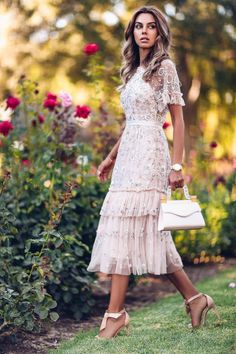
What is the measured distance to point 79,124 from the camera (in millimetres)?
5613

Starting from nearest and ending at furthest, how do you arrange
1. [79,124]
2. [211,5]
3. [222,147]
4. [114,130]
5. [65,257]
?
[65,257] < [79,124] < [114,130] < [211,5] < [222,147]

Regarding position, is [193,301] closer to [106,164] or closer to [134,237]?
[134,237]

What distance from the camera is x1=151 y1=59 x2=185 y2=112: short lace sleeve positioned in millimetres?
4125

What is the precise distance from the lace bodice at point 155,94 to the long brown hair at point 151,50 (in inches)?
1.6

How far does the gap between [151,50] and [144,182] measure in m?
0.75

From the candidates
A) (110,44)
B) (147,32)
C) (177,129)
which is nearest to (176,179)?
(177,129)

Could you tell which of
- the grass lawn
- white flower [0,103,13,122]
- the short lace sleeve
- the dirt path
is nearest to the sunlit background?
the dirt path

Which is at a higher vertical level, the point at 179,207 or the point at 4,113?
the point at 4,113

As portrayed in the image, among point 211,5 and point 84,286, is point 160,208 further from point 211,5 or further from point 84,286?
point 211,5

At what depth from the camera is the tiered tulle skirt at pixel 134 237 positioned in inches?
161

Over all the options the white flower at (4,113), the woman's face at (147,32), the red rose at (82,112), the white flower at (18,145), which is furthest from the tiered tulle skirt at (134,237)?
the white flower at (4,113)

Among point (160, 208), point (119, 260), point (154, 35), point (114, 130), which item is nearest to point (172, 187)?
point (160, 208)

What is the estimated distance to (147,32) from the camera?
4227mm

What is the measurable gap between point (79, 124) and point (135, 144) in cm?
148
